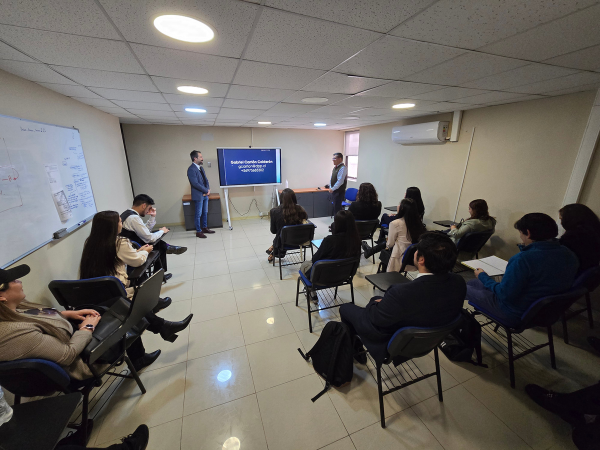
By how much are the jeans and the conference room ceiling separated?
2985mm

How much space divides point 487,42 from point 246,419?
2.75 m

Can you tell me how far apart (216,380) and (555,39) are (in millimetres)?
3099

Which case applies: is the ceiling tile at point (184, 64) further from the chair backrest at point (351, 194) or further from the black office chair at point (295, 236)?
the chair backrest at point (351, 194)

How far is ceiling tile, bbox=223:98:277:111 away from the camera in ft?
9.30

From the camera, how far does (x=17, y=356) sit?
1.13m

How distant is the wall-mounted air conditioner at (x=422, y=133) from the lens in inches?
152

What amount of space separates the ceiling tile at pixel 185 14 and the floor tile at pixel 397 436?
2446 millimetres

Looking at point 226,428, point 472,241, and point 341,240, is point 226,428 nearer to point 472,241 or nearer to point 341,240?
point 341,240

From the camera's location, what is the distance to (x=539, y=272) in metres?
1.64

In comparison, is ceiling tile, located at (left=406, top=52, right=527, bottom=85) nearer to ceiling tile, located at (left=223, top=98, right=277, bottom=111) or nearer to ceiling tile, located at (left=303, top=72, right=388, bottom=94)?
ceiling tile, located at (left=303, top=72, right=388, bottom=94)

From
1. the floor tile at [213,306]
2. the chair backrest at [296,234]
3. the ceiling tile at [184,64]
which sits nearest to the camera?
the ceiling tile at [184,64]

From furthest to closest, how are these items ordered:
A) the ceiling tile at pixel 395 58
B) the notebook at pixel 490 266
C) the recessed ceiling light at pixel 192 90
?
the recessed ceiling light at pixel 192 90, the notebook at pixel 490 266, the ceiling tile at pixel 395 58

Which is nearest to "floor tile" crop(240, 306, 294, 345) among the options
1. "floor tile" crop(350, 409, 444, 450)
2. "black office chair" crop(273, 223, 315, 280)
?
"black office chair" crop(273, 223, 315, 280)

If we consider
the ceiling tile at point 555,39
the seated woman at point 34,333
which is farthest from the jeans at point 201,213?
the ceiling tile at point 555,39
